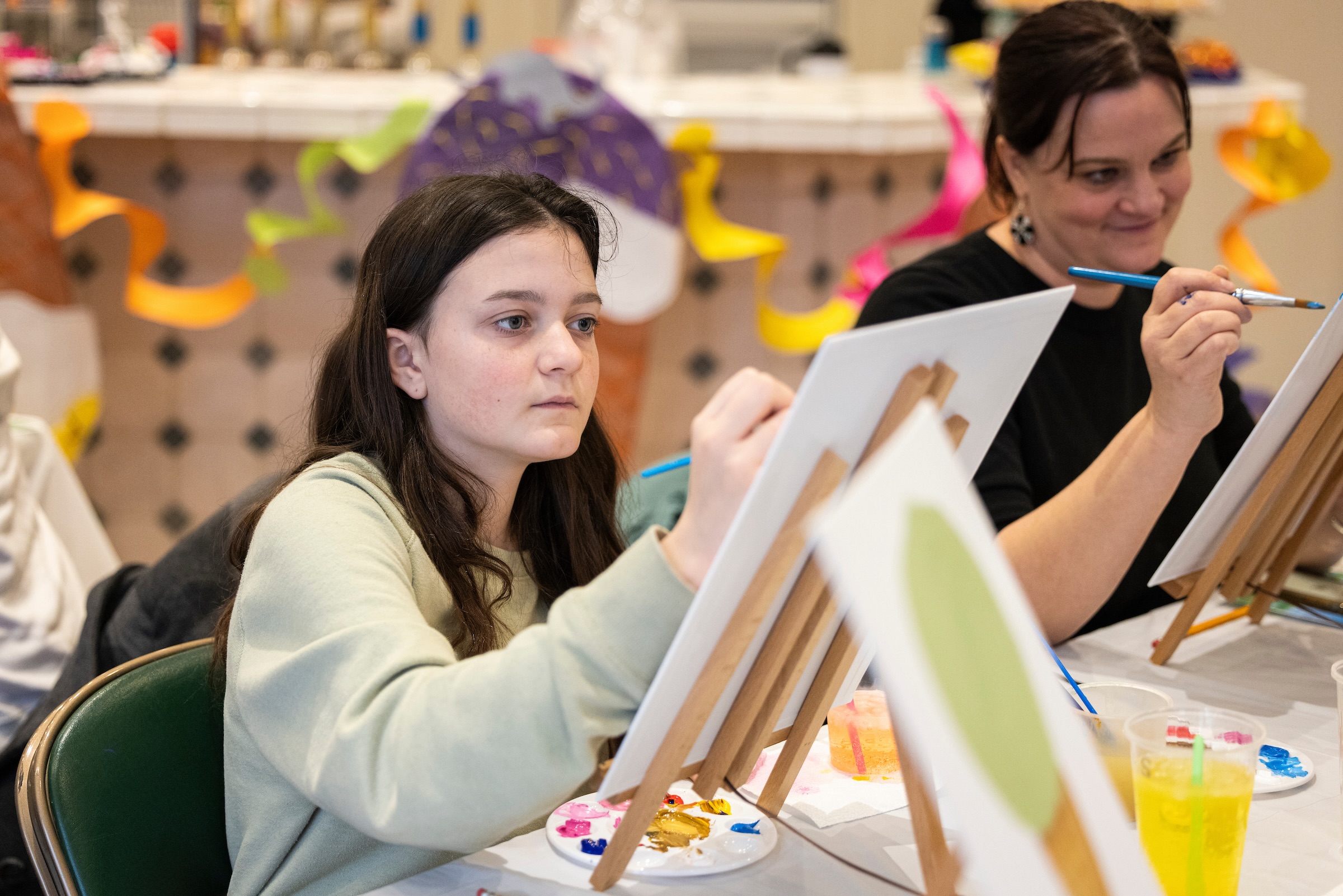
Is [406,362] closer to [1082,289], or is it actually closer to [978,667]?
[978,667]

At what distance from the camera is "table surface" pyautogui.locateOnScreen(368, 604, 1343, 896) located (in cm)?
86

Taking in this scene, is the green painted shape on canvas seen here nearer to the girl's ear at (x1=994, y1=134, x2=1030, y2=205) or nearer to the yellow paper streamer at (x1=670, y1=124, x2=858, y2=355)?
the girl's ear at (x1=994, y1=134, x2=1030, y2=205)

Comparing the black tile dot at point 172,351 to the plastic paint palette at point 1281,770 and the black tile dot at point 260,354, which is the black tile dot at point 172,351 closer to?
the black tile dot at point 260,354

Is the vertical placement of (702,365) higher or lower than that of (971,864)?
lower

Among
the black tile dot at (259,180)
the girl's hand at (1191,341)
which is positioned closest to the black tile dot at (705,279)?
the black tile dot at (259,180)

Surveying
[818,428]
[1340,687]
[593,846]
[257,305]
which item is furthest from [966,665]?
[257,305]

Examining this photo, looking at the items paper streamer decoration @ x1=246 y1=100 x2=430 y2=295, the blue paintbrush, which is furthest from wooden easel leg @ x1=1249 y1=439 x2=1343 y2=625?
paper streamer decoration @ x1=246 y1=100 x2=430 y2=295

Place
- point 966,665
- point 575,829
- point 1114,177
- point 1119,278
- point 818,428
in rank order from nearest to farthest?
point 966,665 < point 818,428 < point 575,829 < point 1119,278 < point 1114,177

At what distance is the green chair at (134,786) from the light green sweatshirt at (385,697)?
0.08 meters

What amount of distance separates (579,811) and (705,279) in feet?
6.29

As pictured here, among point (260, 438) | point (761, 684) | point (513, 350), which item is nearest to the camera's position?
point (761, 684)

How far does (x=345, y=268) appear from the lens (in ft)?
9.13

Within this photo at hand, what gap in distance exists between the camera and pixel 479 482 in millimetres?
1106

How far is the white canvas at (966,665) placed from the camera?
0.54m
